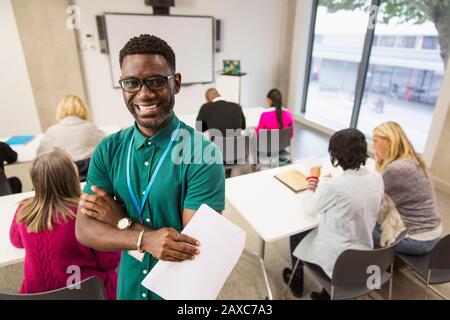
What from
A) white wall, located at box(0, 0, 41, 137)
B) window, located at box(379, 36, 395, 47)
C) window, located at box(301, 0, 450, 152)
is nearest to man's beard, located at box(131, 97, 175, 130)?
window, located at box(301, 0, 450, 152)

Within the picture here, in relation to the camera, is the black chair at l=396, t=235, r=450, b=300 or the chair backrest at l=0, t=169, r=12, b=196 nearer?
the black chair at l=396, t=235, r=450, b=300

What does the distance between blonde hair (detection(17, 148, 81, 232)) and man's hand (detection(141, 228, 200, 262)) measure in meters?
0.66

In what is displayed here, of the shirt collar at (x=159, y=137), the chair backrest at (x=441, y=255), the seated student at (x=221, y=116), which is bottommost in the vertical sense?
the chair backrest at (x=441, y=255)

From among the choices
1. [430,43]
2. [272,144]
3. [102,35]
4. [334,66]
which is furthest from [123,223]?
[334,66]

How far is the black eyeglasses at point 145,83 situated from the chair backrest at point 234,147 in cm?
203

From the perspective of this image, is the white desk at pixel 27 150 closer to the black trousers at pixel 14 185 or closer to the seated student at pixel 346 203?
the black trousers at pixel 14 185

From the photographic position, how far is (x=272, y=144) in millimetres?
3135

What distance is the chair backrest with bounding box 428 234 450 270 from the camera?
1.55m

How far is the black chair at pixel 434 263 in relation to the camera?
1.57 m

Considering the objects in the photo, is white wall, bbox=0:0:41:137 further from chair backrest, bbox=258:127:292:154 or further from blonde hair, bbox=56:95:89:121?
chair backrest, bbox=258:127:292:154

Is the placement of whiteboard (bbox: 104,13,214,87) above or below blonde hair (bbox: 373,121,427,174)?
above

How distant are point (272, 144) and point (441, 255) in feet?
6.01

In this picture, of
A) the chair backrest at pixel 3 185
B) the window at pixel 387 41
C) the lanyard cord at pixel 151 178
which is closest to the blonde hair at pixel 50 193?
the lanyard cord at pixel 151 178
